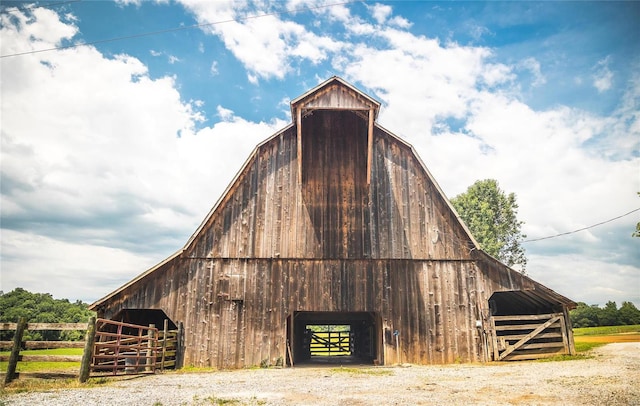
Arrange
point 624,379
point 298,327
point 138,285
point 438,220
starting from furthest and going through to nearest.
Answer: point 298,327
point 438,220
point 138,285
point 624,379

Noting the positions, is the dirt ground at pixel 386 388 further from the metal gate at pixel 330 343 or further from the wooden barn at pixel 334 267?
the metal gate at pixel 330 343

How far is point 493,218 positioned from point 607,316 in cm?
1594

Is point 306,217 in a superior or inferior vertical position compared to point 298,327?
superior

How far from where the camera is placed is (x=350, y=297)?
1561cm

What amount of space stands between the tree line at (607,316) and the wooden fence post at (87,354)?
46.4m

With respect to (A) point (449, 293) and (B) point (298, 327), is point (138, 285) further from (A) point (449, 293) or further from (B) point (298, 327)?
(A) point (449, 293)

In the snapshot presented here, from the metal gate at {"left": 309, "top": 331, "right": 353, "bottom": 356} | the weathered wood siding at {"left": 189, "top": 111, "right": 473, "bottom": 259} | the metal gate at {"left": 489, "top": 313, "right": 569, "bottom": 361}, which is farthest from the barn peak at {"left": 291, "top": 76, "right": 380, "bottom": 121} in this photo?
the metal gate at {"left": 309, "top": 331, "right": 353, "bottom": 356}

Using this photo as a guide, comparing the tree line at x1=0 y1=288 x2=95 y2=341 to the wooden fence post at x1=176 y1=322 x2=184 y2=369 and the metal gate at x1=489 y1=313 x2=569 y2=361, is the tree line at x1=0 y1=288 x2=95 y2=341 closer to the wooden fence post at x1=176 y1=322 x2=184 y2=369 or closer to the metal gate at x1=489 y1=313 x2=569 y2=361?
the wooden fence post at x1=176 y1=322 x2=184 y2=369

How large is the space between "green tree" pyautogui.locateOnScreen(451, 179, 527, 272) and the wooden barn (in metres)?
29.0

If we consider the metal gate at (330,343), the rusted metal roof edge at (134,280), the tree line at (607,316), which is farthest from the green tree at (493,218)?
the rusted metal roof edge at (134,280)

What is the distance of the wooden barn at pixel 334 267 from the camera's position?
15297 mm

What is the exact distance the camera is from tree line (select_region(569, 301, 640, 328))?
141 feet

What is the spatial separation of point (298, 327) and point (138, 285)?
33.3 ft

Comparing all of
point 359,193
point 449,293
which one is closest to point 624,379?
point 449,293
